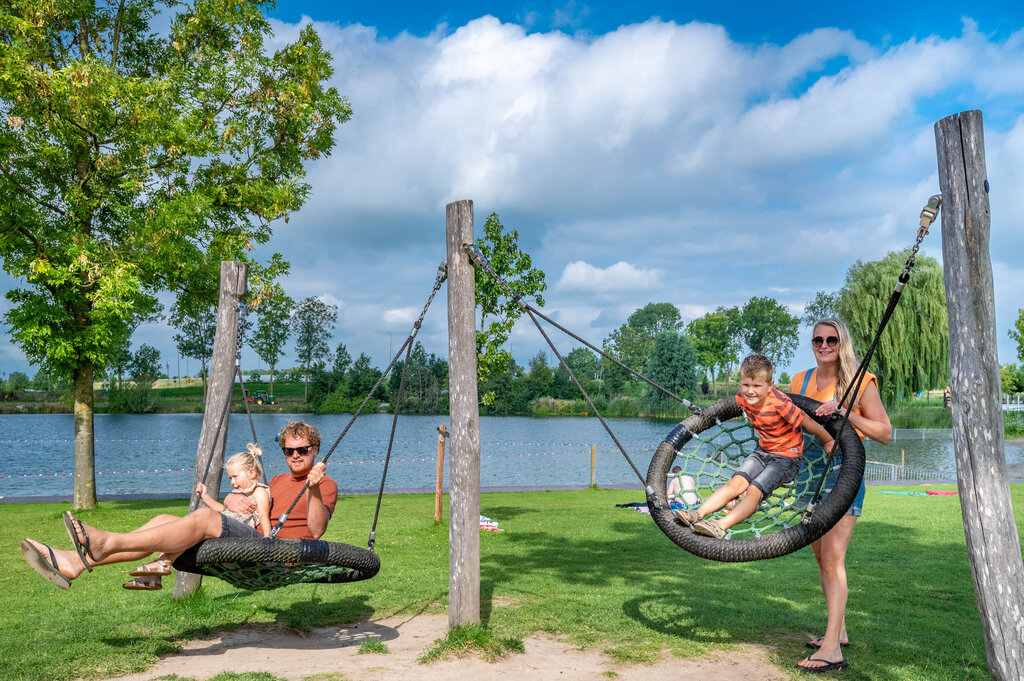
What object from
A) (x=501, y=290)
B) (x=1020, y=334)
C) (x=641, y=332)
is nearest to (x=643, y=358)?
(x=641, y=332)

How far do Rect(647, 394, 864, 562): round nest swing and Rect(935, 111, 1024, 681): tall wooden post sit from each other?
A: 641mm

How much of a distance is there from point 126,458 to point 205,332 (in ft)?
98.2

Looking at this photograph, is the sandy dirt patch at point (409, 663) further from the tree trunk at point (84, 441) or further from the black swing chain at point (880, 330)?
the tree trunk at point (84, 441)

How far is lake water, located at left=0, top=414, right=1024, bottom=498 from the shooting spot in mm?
20672

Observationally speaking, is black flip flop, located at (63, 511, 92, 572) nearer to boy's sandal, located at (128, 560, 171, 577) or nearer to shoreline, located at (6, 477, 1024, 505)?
boy's sandal, located at (128, 560, 171, 577)

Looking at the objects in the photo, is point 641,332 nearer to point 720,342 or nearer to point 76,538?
point 720,342

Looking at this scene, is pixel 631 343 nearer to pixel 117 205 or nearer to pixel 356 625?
pixel 117 205

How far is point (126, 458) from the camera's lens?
27688 millimetres

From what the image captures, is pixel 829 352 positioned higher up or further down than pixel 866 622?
higher up

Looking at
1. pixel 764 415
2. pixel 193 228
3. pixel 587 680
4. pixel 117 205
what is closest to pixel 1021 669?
pixel 764 415

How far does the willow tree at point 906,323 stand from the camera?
1109 inches

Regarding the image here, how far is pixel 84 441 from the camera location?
12.1 m

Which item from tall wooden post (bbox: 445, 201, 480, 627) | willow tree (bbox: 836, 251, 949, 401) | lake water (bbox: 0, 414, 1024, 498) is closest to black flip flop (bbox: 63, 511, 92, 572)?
tall wooden post (bbox: 445, 201, 480, 627)

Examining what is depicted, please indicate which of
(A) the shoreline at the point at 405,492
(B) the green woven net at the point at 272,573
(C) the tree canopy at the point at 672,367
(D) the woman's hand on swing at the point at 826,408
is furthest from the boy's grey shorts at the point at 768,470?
(C) the tree canopy at the point at 672,367
